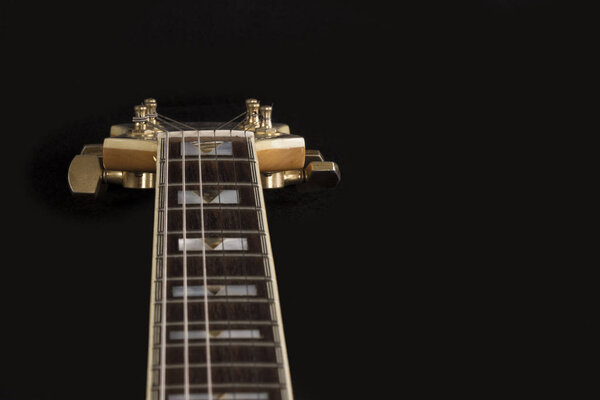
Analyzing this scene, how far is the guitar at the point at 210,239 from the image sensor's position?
750 mm

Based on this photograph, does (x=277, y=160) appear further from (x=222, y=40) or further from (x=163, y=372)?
(x=163, y=372)

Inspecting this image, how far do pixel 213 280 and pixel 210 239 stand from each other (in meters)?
0.06

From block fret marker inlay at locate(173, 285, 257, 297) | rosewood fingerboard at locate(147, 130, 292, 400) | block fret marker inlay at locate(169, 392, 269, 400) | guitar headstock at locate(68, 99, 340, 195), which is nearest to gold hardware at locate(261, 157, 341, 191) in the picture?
guitar headstock at locate(68, 99, 340, 195)

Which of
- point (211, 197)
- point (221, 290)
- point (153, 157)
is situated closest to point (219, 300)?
point (221, 290)

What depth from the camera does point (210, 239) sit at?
89 centimetres

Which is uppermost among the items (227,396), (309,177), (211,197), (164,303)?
(309,177)

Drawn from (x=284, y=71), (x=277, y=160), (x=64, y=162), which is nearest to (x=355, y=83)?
(x=284, y=71)

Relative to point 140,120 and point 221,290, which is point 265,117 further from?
point 221,290

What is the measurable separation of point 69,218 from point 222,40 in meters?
0.30

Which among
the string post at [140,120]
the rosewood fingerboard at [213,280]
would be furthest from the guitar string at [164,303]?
the string post at [140,120]

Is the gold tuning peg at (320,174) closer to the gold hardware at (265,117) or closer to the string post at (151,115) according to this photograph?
the gold hardware at (265,117)

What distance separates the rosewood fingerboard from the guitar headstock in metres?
0.05

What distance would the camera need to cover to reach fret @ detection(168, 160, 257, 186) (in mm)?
970

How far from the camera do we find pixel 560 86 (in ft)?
4.31
